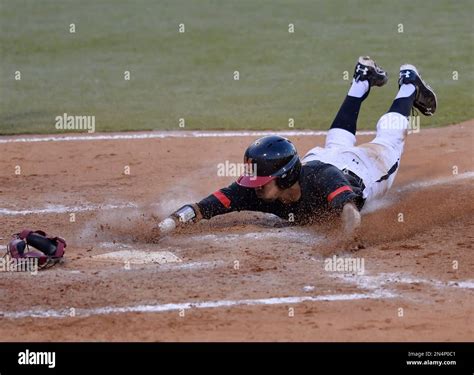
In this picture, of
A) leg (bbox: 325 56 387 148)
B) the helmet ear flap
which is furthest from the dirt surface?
leg (bbox: 325 56 387 148)

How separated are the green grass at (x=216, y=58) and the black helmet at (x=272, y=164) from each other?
168 inches

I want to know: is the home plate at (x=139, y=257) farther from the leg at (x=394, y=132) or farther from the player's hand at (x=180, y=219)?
the leg at (x=394, y=132)

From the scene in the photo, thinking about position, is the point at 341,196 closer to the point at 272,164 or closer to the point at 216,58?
the point at 272,164

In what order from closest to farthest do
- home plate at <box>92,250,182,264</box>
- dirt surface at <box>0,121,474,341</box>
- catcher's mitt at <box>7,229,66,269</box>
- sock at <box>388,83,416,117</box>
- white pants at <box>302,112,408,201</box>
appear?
dirt surface at <box>0,121,474,341</box> → catcher's mitt at <box>7,229,66,269</box> → home plate at <box>92,250,182,264</box> → white pants at <box>302,112,408,201</box> → sock at <box>388,83,416,117</box>

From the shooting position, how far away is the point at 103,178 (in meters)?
9.34

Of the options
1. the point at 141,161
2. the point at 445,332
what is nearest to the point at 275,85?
the point at 141,161

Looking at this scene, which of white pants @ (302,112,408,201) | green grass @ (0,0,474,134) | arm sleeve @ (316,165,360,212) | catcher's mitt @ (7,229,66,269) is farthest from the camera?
green grass @ (0,0,474,134)

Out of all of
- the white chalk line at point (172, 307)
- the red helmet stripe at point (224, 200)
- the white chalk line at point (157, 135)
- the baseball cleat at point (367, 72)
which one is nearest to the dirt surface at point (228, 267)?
the white chalk line at point (172, 307)

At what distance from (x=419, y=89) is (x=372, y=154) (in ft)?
3.76

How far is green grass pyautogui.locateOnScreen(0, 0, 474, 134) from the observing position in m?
12.3

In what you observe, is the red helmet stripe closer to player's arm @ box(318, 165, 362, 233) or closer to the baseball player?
the baseball player

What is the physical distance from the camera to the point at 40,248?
6363 millimetres
